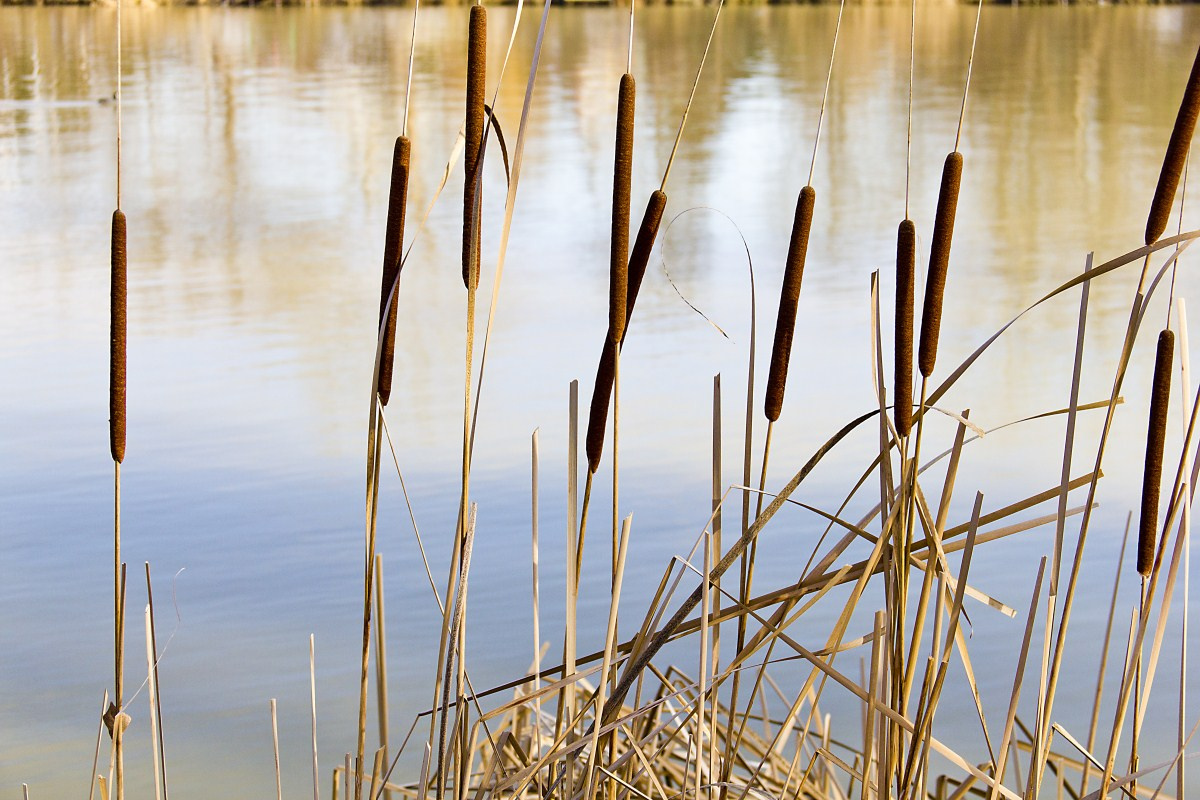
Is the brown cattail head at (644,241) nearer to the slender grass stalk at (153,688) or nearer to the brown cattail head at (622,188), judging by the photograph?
the brown cattail head at (622,188)

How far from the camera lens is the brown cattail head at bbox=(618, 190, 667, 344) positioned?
2.85ft

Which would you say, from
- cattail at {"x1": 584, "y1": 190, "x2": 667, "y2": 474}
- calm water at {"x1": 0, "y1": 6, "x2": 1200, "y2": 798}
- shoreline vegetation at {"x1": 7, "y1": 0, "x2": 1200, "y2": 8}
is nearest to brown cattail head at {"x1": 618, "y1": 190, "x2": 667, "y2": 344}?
cattail at {"x1": 584, "y1": 190, "x2": 667, "y2": 474}

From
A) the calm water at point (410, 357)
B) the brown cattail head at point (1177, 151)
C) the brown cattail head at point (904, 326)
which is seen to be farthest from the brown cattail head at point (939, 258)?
the calm water at point (410, 357)

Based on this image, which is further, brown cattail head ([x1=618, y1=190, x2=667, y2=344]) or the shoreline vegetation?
the shoreline vegetation

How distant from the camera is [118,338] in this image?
0.84 meters

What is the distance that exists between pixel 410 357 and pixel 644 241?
2810 mm

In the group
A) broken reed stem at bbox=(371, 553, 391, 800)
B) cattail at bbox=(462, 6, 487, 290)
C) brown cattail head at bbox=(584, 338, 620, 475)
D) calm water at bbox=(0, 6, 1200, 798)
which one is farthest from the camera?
calm water at bbox=(0, 6, 1200, 798)

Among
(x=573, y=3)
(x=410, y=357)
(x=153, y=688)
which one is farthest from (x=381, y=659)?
(x=573, y=3)

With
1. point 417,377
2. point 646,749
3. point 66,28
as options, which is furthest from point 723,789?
point 66,28

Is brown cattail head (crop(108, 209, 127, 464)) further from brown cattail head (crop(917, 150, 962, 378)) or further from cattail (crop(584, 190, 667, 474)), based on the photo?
brown cattail head (crop(917, 150, 962, 378))

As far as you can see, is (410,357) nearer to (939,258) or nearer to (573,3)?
(939,258)

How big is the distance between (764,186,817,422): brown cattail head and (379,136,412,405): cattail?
26cm

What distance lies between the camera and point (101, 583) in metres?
2.30

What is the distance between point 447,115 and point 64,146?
83.1 inches
